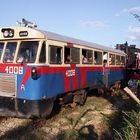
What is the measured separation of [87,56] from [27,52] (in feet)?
12.9

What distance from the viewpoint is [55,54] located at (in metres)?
9.98

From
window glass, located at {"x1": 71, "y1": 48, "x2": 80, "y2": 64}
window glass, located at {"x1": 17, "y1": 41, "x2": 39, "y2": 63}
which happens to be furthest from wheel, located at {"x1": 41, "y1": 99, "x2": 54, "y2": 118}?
window glass, located at {"x1": 71, "y1": 48, "x2": 80, "y2": 64}

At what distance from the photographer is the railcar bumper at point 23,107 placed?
929 cm

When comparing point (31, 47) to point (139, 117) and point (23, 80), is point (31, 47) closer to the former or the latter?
point (23, 80)

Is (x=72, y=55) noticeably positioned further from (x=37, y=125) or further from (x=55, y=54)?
(x=37, y=125)

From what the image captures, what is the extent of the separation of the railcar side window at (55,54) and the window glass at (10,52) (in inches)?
43.5

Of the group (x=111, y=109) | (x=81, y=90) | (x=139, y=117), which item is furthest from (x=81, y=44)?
(x=139, y=117)

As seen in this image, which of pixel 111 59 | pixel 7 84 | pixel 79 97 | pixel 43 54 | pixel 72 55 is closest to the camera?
pixel 43 54

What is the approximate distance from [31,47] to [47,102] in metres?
1.67

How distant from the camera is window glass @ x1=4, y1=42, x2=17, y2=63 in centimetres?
984

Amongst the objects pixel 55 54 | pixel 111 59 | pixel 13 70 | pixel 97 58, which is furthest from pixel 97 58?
pixel 13 70

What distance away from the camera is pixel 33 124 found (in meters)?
9.79

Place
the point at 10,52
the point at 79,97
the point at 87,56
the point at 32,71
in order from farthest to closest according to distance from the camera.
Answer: the point at 87,56 → the point at 79,97 → the point at 10,52 → the point at 32,71

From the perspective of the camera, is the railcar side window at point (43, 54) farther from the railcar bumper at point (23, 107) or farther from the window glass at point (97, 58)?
the window glass at point (97, 58)
